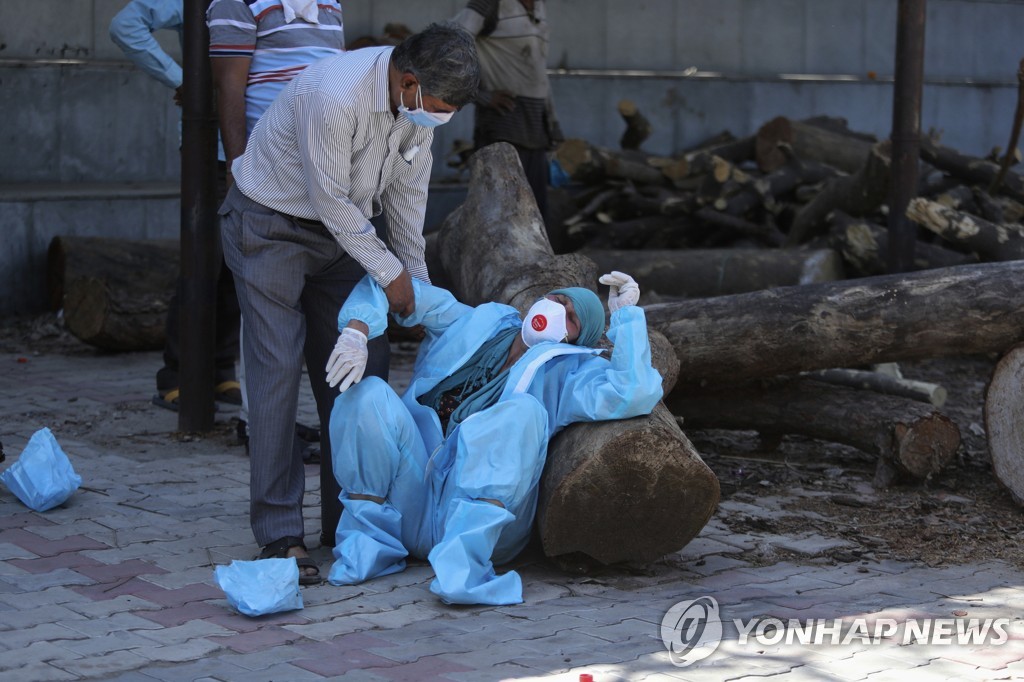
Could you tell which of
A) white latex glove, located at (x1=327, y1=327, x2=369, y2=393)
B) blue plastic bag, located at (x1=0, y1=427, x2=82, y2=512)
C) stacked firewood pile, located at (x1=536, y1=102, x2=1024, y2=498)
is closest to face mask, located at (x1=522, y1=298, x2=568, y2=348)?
white latex glove, located at (x1=327, y1=327, x2=369, y2=393)

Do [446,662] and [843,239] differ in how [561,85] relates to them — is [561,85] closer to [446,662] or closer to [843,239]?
[843,239]

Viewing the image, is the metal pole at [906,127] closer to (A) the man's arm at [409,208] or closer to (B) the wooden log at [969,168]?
(B) the wooden log at [969,168]

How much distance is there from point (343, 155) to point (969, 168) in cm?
658

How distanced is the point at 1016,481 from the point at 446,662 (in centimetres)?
273

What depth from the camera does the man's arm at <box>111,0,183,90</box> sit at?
6.70 metres

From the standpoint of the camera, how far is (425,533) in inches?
174

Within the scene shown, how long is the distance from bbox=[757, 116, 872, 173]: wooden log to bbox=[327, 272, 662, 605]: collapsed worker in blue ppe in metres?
6.79

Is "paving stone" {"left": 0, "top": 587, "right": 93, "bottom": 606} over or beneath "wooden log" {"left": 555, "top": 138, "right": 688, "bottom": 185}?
beneath

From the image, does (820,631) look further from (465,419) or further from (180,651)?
(180,651)

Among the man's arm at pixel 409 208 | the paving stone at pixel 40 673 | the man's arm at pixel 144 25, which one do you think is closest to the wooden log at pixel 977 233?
the man's arm at pixel 409 208

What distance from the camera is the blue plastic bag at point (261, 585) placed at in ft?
12.8

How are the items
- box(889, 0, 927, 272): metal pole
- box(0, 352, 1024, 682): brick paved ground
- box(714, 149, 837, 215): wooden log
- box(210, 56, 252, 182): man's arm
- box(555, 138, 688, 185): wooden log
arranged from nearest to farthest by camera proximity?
box(0, 352, 1024, 682): brick paved ground
box(210, 56, 252, 182): man's arm
box(889, 0, 927, 272): metal pole
box(714, 149, 837, 215): wooden log
box(555, 138, 688, 185): wooden log

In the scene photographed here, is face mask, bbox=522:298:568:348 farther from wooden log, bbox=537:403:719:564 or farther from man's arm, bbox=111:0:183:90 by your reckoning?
man's arm, bbox=111:0:183:90

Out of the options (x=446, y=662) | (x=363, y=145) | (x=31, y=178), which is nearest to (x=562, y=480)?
(x=446, y=662)
